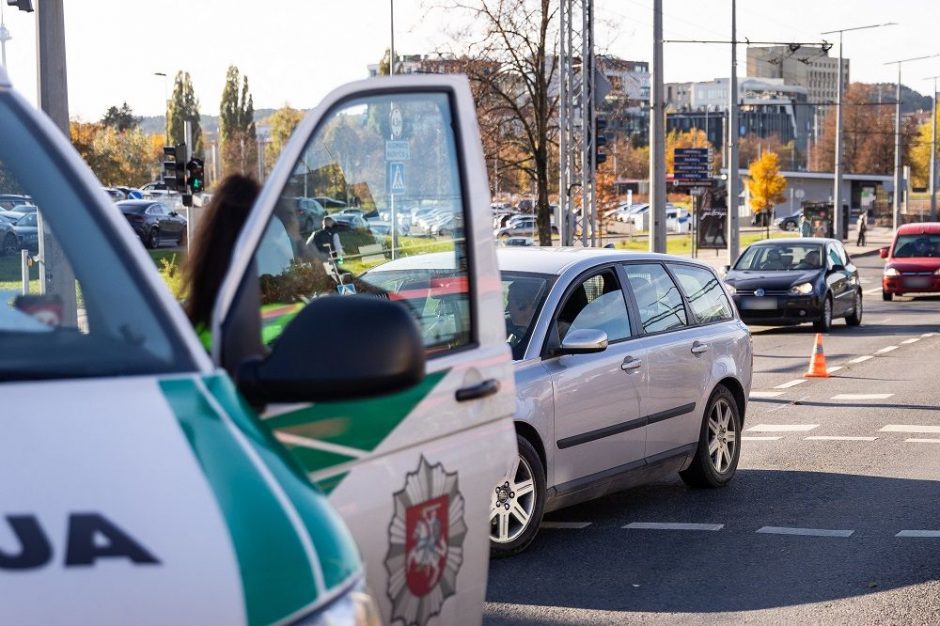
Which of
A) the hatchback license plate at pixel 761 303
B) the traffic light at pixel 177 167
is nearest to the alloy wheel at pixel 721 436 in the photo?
the hatchback license plate at pixel 761 303

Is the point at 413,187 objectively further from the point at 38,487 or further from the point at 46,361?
the point at 38,487

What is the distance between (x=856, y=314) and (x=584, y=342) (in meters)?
18.0

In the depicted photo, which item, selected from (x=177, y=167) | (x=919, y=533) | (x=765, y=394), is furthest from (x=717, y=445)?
(x=177, y=167)

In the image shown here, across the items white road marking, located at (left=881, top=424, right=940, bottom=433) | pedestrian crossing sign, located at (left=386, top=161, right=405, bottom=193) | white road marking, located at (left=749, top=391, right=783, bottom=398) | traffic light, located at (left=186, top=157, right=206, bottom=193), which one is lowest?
white road marking, located at (left=749, top=391, right=783, bottom=398)

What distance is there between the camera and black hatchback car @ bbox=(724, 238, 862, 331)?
2272 cm

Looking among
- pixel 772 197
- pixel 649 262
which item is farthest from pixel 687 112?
pixel 649 262

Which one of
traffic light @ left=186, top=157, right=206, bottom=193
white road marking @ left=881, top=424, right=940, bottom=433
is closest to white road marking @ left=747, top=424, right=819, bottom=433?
white road marking @ left=881, top=424, right=940, bottom=433

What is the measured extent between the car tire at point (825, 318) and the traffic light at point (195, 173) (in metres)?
11.2

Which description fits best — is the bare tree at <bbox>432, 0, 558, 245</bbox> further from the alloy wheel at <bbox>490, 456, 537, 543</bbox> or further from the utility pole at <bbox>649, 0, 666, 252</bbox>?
the alloy wheel at <bbox>490, 456, 537, 543</bbox>

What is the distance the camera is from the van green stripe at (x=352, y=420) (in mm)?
2959

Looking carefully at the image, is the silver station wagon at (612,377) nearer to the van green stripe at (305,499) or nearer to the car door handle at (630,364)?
the car door handle at (630,364)

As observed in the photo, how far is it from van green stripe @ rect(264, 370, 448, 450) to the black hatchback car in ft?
65.9

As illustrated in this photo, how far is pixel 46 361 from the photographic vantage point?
87.9 inches

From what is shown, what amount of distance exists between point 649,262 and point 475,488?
561cm
